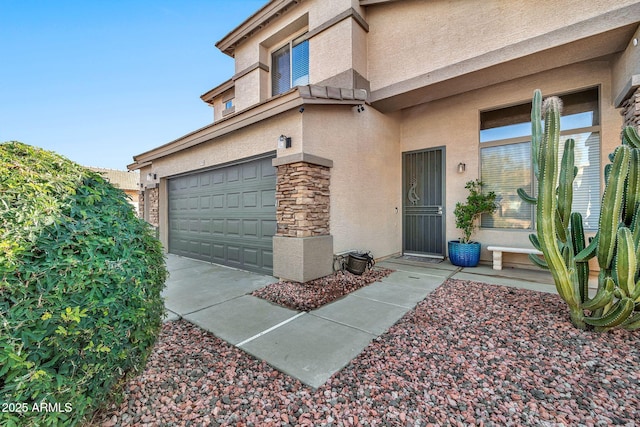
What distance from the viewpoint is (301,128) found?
471 cm

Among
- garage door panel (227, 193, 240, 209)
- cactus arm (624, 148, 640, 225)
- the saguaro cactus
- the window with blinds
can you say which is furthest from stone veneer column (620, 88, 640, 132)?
garage door panel (227, 193, 240, 209)

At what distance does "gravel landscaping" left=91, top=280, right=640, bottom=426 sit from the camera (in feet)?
5.74

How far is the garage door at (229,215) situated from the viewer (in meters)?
5.51

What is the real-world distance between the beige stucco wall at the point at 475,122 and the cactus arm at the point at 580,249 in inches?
121

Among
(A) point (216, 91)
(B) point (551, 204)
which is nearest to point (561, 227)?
(B) point (551, 204)

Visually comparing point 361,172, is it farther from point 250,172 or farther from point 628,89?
point 628,89

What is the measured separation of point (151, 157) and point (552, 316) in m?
10.4

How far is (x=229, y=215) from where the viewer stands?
6305 mm

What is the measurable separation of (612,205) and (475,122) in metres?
4.39

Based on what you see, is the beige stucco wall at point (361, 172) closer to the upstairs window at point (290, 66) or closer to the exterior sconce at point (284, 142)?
the exterior sconce at point (284, 142)

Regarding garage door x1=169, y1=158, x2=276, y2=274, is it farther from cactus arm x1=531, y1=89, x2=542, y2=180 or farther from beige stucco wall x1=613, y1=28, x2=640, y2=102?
beige stucco wall x1=613, y1=28, x2=640, y2=102

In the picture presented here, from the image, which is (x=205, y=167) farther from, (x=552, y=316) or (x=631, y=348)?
(x=631, y=348)

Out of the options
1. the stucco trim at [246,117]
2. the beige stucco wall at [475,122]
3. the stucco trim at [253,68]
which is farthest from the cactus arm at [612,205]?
the stucco trim at [253,68]

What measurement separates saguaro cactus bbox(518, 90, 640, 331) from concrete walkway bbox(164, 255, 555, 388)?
5.51ft
